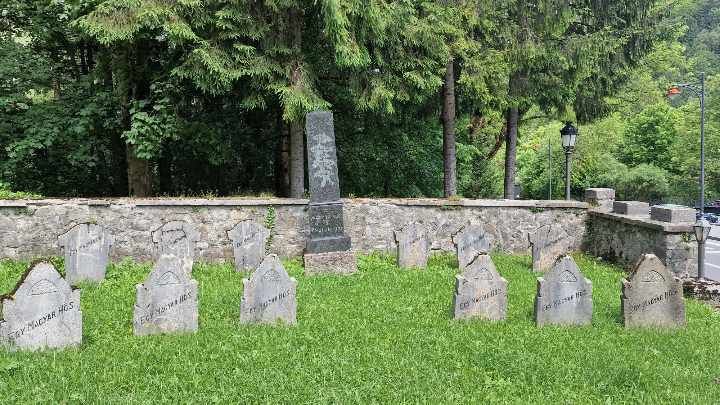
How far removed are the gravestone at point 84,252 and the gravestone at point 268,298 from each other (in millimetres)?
3776

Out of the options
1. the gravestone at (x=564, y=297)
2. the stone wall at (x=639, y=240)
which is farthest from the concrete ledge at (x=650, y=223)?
the gravestone at (x=564, y=297)

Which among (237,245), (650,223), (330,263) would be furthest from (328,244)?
(650,223)

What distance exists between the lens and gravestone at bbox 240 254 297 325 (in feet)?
21.3

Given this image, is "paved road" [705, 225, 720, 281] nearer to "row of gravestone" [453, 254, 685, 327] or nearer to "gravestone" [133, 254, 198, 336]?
"row of gravestone" [453, 254, 685, 327]

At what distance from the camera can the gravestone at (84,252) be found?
8.82 m

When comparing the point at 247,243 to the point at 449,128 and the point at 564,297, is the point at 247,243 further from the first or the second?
the point at 449,128

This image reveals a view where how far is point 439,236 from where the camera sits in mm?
12039

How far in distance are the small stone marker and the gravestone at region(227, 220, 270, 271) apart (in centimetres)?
497

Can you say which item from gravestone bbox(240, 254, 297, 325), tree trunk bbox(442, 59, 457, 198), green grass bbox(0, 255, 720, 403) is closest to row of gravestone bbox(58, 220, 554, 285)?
green grass bbox(0, 255, 720, 403)

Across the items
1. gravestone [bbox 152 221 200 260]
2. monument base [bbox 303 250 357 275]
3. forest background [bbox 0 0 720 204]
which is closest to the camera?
gravestone [bbox 152 221 200 260]

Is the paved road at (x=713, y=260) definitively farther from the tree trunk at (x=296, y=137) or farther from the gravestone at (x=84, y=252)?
the gravestone at (x=84, y=252)

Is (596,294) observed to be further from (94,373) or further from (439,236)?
(94,373)

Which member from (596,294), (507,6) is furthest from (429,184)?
(596,294)

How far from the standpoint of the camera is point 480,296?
22.1ft
